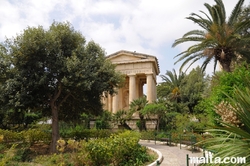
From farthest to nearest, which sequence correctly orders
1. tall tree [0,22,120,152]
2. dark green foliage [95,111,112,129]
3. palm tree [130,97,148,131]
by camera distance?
dark green foliage [95,111,112,129] < palm tree [130,97,148,131] < tall tree [0,22,120,152]

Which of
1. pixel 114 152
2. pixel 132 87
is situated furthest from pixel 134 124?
pixel 114 152

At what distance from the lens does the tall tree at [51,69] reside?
42.2ft

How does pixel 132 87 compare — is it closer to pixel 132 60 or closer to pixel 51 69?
pixel 132 60

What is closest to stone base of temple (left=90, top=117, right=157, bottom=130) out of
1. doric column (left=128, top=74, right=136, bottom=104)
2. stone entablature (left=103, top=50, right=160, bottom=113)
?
stone entablature (left=103, top=50, right=160, bottom=113)

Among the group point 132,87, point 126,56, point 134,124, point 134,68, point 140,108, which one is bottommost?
point 134,124

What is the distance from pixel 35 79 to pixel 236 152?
12492 mm

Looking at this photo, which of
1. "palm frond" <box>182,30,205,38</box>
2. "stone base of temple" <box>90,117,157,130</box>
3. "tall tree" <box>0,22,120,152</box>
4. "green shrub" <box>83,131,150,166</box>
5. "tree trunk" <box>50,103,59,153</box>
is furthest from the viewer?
"stone base of temple" <box>90,117,157,130</box>

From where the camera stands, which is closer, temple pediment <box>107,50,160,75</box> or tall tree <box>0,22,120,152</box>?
tall tree <box>0,22,120,152</box>

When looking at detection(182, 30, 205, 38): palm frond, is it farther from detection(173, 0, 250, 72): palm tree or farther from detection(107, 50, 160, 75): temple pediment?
detection(107, 50, 160, 75): temple pediment

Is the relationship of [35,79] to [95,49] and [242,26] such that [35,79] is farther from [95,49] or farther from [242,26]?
[242,26]

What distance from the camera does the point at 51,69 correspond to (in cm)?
1355

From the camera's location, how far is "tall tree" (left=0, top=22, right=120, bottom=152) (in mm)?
12852

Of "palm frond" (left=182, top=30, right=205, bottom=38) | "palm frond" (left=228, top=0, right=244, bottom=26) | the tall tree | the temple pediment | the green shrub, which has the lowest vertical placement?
the green shrub

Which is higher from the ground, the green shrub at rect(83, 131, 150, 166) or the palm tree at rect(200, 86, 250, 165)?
the palm tree at rect(200, 86, 250, 165)
